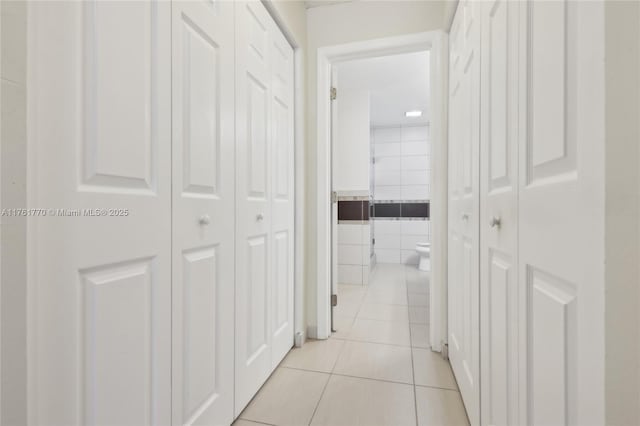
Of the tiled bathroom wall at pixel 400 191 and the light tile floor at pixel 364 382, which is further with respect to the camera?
the tiled bathroom wall at pixel 400 191

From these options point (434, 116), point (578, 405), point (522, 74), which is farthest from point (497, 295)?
point (434, 116)

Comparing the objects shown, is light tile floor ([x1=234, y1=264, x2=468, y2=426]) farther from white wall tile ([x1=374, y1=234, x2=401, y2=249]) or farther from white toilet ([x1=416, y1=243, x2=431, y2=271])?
white wall tile ([x1=374, y1=234, x2=401, y2=249])

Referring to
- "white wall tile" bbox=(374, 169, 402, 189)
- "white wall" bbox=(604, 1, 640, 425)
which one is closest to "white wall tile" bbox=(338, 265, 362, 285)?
"white wall tile" bbox=(374, 169, 402, 189)

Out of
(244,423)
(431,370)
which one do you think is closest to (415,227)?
(431,370)

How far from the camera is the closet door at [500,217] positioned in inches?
30.3

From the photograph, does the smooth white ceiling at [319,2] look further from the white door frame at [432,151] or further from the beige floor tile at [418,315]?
the beige floor tile at [418,315]

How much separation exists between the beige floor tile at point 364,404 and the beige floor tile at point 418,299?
4.60 ft

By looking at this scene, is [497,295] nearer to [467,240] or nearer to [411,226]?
[467,240]

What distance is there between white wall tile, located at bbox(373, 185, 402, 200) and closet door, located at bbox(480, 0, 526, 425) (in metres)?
3.96

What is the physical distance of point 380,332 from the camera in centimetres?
221

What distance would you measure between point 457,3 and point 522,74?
1140 millimetres

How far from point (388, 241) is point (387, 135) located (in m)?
1.77

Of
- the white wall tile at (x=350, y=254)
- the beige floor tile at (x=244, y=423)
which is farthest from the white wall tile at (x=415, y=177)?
the beige floor tile at (x=244, y=423)

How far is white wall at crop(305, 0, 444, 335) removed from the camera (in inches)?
75.9
